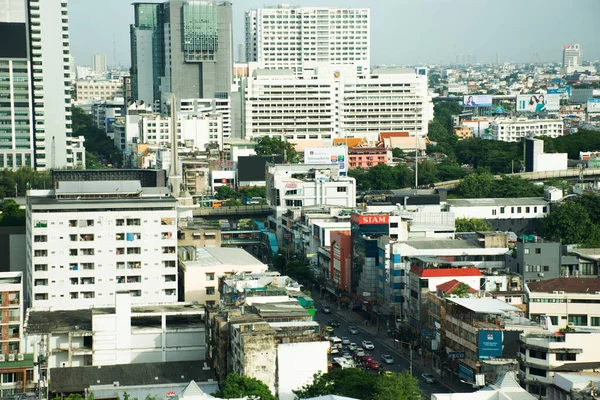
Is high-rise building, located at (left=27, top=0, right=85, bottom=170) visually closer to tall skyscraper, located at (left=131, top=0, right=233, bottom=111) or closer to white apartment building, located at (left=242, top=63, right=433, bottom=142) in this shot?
white apartment building, located at (left=242, top=63, right=433, bottom=142)

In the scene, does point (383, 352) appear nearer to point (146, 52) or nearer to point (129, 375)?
point (129, 375)

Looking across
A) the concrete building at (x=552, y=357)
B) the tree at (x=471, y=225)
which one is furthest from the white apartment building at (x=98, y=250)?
the tree at (x=471, y=225)

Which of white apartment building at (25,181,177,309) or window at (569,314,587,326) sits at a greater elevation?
white apartment building at (25,181,177,309)

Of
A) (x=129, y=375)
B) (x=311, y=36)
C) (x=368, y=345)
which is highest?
(x=311, y=36)

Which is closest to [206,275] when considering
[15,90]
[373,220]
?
[373,220]

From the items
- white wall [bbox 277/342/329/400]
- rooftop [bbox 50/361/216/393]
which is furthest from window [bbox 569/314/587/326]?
rooftop [bbox 50/361/216/393]

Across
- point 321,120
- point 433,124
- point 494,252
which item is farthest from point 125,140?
point 494,252
